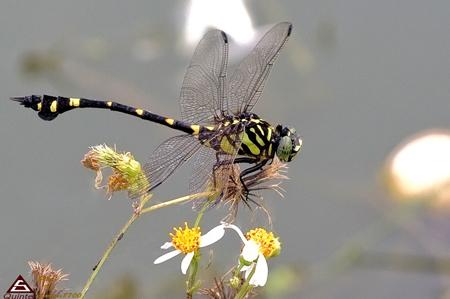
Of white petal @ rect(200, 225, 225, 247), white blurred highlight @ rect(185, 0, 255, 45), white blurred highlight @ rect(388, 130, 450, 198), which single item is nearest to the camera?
white petal @ rect(200, 225, 225, 247)

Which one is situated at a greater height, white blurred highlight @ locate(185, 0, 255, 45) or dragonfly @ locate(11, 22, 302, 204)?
white blurred highlight @ locate(185, 0, 255, 45)

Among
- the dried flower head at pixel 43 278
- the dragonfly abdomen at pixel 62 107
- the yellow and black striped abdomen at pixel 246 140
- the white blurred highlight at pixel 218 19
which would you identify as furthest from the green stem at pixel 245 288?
the white blurred highlight at pixel 218 19

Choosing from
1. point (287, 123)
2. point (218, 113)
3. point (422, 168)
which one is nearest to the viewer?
point (218, 113)

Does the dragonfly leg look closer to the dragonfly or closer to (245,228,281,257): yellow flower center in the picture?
the dragonfly

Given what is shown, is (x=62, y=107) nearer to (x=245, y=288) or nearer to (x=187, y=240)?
(x=187, y=240)

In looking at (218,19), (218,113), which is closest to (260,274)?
(218,113)

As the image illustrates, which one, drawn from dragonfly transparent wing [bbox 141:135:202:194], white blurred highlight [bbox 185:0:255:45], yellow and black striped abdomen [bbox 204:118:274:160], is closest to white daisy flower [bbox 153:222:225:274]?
dragonfly transparent wing [bbox 141:135:202:194]

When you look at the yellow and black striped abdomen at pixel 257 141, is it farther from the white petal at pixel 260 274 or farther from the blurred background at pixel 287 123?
Result: the blurred background at pixel 287 123
